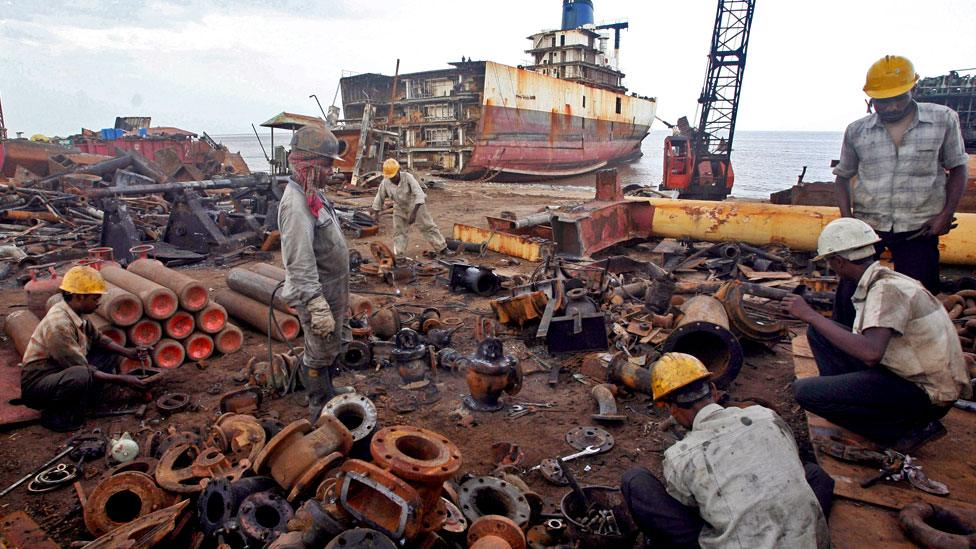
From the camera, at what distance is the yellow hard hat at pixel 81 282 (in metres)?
3.94

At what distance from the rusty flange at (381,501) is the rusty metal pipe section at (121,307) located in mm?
3673

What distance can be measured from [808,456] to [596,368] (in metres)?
1.77

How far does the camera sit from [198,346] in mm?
5227

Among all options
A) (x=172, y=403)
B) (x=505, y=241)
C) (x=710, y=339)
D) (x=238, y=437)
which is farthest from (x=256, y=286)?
(x=710, y=339)

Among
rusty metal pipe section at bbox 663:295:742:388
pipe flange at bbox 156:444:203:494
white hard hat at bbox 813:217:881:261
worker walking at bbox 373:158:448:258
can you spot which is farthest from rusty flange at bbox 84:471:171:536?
worker walking at bbox 373:158:448:258

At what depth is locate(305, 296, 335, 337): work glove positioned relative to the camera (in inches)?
143

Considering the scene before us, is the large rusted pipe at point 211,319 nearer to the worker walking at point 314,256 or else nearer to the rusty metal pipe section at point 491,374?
the worker walking at point 314,256

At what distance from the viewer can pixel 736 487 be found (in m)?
2.01

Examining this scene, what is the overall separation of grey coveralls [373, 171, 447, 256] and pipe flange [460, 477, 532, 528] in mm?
6219

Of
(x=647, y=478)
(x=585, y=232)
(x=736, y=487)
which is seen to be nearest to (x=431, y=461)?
(x=647, y=478)

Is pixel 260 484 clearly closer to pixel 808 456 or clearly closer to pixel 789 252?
pixel 808 456

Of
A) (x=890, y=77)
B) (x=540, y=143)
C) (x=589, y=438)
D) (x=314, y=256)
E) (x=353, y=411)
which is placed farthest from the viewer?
(x=540, y=143)

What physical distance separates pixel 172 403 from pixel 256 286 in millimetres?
1784

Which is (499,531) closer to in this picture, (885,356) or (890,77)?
(885,356)
